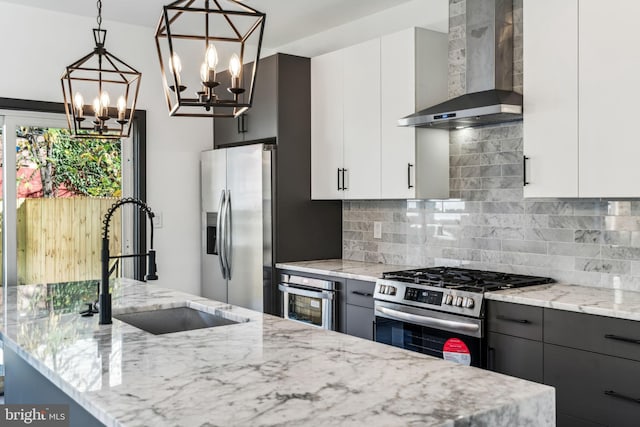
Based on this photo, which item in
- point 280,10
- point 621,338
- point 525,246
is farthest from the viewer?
point 280,10

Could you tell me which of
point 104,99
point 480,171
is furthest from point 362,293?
point 104,99

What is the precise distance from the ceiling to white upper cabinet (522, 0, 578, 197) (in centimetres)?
104

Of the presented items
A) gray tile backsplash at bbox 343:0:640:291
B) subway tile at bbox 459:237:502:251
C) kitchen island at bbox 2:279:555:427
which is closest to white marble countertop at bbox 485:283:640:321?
gray tile backsplash at bbox 343:0:640:291

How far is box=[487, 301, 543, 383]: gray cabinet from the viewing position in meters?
2.90

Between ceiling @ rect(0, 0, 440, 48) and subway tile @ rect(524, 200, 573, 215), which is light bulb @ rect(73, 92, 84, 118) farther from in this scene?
subway tile @ rect(524, 200, 573, 215)

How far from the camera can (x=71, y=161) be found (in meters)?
4.81

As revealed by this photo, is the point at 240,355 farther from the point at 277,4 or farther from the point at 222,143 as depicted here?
the point at 222,143

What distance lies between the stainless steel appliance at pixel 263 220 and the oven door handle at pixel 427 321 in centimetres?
120

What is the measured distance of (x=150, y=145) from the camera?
5.19 m

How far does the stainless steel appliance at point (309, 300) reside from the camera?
4.15m

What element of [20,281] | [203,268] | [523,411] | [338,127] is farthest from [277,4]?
[523,411]

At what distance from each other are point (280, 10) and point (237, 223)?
168 centimetres

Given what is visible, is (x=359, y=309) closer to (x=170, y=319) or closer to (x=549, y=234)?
(x=549, y=234)

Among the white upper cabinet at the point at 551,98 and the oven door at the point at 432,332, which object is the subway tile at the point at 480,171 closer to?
the white upper cabinet at the point at 551,98
